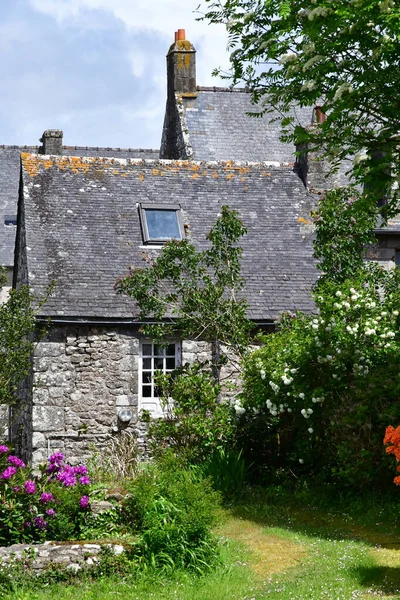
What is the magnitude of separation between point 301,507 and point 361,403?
1.66 metres

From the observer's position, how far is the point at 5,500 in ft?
32.1

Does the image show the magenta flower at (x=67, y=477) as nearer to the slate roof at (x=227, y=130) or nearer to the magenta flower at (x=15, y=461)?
the magenta flower at (x=15, y=461)

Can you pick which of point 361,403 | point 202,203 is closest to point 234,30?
point 361,403

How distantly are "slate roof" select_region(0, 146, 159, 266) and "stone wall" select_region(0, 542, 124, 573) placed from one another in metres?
20.3

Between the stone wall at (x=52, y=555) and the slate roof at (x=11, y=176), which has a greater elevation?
the slate roof at (x=11, y=176)

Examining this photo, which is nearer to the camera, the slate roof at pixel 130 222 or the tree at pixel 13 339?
the tree at pixel 13 339

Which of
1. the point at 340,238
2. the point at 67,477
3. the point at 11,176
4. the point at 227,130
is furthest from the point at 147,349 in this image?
the point at 11,176

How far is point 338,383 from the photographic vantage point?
1273 cm

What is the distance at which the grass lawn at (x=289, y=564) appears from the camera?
335 inches

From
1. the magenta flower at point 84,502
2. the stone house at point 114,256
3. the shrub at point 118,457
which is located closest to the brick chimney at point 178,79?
the stone house at point 114,256

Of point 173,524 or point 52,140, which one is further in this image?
point 52,140

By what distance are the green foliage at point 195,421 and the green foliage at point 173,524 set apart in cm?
337

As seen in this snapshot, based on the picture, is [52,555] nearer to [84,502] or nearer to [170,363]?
[84,502]

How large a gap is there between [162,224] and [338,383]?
7.28 metres
